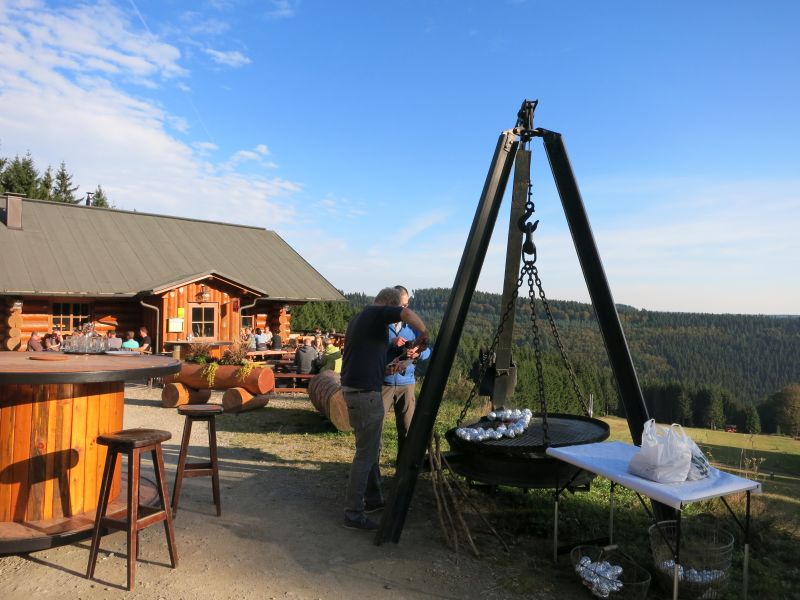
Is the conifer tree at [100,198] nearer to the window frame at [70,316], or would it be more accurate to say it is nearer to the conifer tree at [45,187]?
the conifer tree at [45,187]

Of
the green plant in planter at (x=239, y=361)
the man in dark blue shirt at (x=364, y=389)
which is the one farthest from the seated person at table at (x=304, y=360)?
the man in dark blue shirt at (x=364, y=389)

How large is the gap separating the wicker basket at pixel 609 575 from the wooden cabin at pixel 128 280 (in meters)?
14.3

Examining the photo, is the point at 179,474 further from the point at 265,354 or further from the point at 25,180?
the point at 25,180

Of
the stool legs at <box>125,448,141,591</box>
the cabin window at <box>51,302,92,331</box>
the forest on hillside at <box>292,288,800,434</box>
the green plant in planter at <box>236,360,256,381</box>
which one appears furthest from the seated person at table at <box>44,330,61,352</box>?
the forest on hillside at <box>292,288,800,434</box>

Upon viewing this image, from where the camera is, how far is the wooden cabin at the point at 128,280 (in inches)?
620

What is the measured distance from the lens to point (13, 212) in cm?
1745

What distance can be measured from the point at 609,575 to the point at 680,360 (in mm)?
69019

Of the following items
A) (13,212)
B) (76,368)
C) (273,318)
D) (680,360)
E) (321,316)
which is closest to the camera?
(76,368)

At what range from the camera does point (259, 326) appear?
20.0 meters

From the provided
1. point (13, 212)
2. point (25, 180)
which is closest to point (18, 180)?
point (25, 180)

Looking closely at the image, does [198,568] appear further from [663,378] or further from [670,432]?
[663,378]

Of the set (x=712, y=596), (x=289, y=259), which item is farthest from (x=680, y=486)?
(x=289, y=259)

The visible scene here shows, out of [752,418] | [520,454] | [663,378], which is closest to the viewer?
[520,454]

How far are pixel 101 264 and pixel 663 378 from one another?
2240 inches
